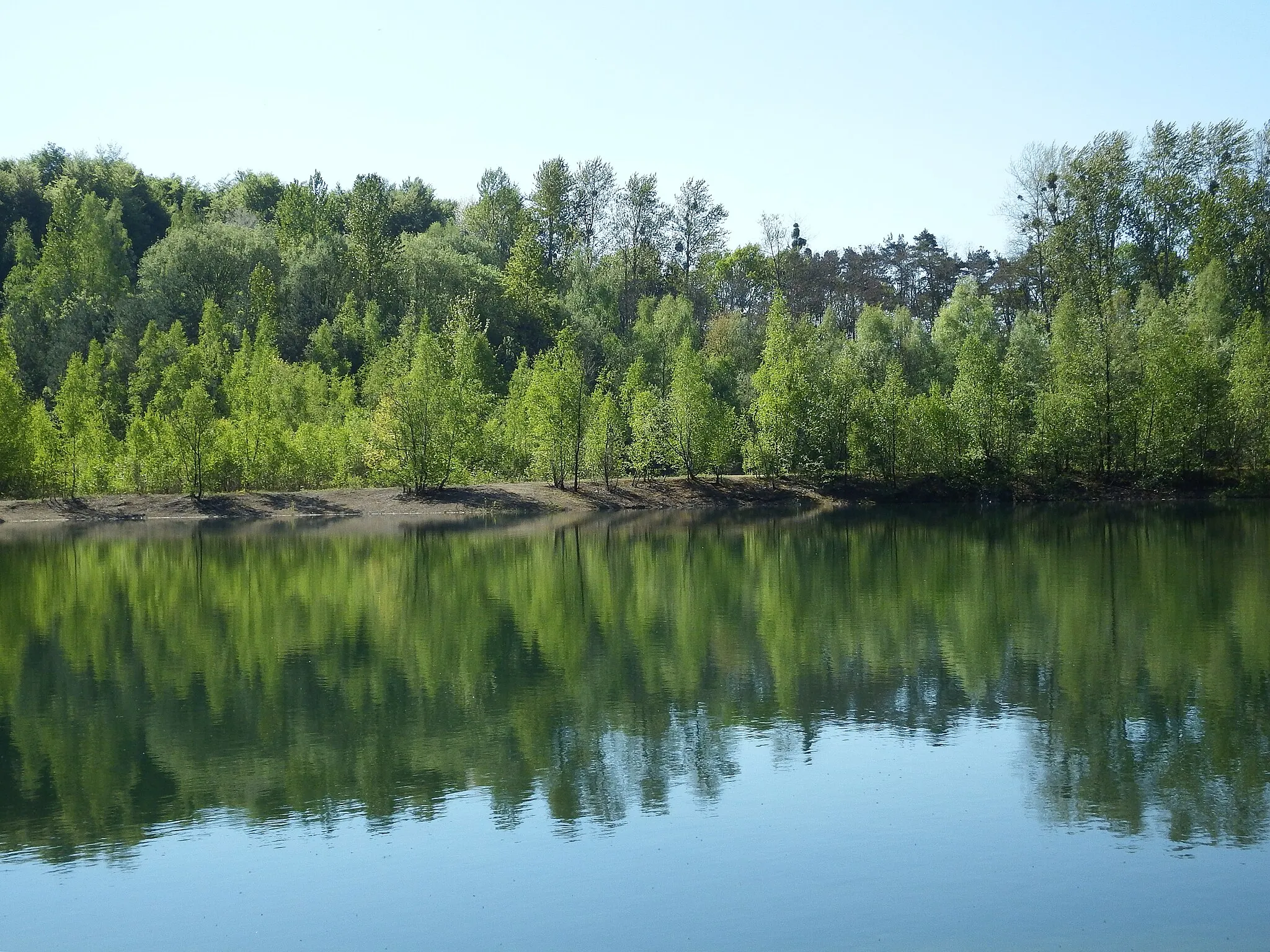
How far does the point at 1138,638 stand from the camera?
25531 mm

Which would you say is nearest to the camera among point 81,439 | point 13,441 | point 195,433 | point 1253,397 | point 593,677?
point 593,677

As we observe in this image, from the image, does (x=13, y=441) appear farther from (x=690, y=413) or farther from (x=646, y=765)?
(x=646, y=765)

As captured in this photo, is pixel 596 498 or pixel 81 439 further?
pixel 596 498

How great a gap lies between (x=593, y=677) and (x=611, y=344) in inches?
2812

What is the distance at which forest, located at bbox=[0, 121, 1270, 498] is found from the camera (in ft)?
230

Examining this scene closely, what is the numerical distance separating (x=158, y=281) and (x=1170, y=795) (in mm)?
96555

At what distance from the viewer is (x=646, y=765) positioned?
17391mm

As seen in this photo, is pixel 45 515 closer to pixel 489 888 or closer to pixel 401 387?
pixel 401 387

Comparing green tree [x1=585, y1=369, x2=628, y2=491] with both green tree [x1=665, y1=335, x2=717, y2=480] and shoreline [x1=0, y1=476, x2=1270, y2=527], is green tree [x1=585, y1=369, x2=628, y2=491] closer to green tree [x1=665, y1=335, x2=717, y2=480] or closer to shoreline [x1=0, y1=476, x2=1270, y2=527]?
shoreline [x1=0, y1=476, x2=1270, y2=527]

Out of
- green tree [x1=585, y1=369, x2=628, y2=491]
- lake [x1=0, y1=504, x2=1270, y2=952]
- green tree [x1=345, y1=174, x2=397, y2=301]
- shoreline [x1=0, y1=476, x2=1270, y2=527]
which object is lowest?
lake [x1=0, y1=504, x2=1270, y2=952]

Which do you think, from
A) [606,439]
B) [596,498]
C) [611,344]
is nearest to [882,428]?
[606,439]

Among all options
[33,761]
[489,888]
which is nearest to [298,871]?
[489,888]

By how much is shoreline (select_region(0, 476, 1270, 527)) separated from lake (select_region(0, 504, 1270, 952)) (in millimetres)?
32229

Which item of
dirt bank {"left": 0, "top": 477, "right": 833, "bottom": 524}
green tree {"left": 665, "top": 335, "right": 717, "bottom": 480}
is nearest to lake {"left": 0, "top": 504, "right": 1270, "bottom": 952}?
dirt bank {"left": 0, "top": 477, "right": 833, "bottom": 524}
